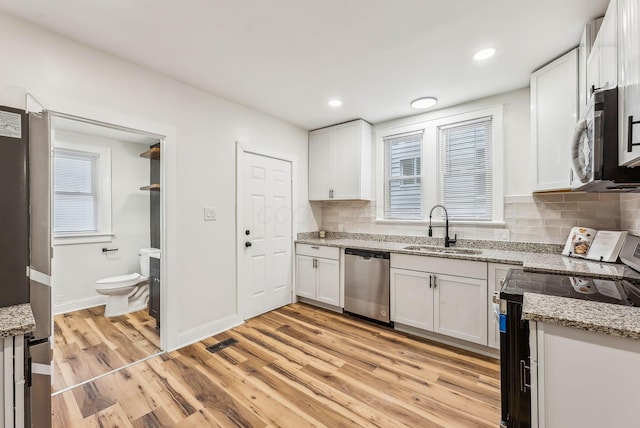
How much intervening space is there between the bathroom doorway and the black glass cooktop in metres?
3.02

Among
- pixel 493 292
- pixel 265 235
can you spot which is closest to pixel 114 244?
pixel 265 235

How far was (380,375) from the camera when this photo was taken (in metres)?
2.13

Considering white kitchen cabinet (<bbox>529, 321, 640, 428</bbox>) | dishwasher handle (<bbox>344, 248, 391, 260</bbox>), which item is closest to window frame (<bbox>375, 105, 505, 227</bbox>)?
dishwasher handle (<bbox>344, 248, 391, 260</bbox>)

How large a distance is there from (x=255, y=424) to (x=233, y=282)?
1.57 m

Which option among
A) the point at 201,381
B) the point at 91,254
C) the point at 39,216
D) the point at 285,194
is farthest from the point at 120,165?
the point at 201,381

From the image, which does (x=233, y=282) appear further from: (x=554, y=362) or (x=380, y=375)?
(x=554, y=362)

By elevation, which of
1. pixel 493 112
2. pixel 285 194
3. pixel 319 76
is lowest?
pixel 285 194

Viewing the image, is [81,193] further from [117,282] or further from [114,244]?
[117,282]

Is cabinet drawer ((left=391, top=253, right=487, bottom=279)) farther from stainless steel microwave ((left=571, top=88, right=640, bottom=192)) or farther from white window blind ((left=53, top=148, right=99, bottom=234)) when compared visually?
white window blind ((left=53, top=148, right=99, bottom=234))

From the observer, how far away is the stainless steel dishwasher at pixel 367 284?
2.98 meters

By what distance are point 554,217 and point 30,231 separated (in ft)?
12.3

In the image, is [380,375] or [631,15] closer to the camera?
[631,15]

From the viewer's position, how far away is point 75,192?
145 inches

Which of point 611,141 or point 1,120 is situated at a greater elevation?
point 1,120
